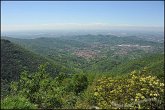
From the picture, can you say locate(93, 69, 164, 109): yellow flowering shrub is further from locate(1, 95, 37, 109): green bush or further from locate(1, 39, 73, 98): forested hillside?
locate(1, 39, 73, 98): forested hillside

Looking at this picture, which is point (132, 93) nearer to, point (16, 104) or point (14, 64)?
point (16, 104)

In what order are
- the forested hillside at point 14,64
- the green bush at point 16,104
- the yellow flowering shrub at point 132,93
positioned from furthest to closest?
1. the forested hillside at point 14,64
2. the yellow flowering shrub at point 132,93
3. the green bush at point 16,104

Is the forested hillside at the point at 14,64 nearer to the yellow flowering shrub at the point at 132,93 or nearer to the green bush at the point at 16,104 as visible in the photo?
the yellow flowering shrub at the point at 132,93

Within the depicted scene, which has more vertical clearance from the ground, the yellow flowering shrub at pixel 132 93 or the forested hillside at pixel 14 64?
the yellow flowering shrub at pixel 132 93

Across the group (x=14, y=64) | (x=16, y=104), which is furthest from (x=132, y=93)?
(x=14, y=64)

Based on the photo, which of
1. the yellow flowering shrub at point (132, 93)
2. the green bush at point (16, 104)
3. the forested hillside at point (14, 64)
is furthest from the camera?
the forested hillside at point (14, 64)

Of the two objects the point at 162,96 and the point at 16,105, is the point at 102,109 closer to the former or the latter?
the point at 162,96

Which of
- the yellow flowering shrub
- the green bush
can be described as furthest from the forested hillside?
the green bush

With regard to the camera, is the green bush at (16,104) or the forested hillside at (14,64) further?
the forested hillside at (14,64)

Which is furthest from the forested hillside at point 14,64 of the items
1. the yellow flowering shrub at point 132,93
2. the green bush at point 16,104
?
the green bush at point 16,104
